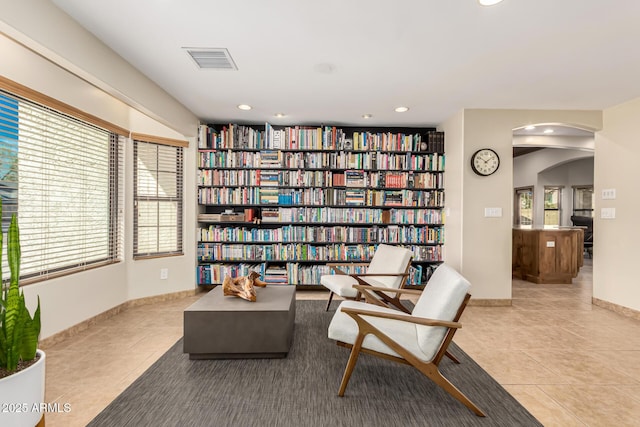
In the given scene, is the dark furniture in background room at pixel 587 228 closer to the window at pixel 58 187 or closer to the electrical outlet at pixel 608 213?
the electrical outlet at pixel 608 213

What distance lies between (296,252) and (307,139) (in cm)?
167

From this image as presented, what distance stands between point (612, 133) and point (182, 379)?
18.2 feet

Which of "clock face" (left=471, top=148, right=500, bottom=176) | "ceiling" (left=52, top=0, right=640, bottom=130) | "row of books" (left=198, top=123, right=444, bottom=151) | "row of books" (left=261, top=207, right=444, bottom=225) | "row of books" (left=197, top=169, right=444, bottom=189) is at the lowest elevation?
"row of books" (left=261, top=207, right=444, bottom=225)

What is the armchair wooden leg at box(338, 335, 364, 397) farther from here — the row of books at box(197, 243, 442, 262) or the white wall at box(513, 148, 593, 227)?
the white wall at box(513, 148, 593, 227)

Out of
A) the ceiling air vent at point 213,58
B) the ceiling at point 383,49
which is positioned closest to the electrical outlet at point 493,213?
the ceiling at point 383,49

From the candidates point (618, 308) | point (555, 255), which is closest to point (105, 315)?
point (618, 308)

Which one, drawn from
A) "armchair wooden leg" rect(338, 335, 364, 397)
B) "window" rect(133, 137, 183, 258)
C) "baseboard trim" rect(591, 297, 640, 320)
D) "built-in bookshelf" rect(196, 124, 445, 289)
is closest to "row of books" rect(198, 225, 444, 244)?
"built-in bookshelf" rect(196, 124, 445, 289)

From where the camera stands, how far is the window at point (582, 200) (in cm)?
980

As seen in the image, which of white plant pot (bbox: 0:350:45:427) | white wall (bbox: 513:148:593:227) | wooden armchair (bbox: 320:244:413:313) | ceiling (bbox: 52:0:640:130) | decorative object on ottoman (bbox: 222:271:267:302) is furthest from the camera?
white wall (bbox: 513:148:593:227)

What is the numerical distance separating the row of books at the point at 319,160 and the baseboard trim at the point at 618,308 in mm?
2676

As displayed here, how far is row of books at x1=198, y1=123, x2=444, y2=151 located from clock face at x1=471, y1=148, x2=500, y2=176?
0.74 m

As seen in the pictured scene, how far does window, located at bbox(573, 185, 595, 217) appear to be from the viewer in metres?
9.80

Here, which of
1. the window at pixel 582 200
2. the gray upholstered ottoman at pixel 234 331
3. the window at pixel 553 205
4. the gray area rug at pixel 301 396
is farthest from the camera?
the window at pixel 553 205

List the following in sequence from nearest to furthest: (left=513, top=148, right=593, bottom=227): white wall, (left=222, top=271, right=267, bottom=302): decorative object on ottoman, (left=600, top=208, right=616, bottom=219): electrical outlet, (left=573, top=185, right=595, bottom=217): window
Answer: (left=222, top=271, right=267, bottom=302): decorative object on ottoman → (left=600, top=208, right=616, bottom=219): electrical outlet → (left=513, top=148, right=593, bottom=227): white wall → (left=573, top=185, right=595, bottom=217): window
